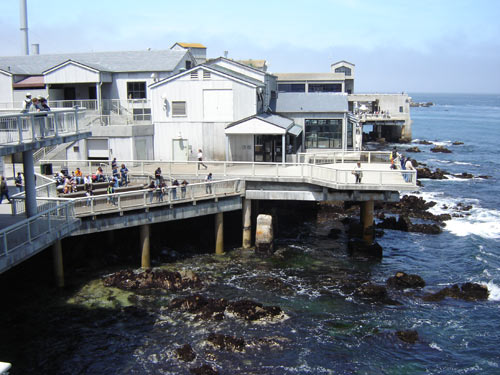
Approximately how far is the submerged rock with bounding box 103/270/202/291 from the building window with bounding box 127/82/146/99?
2077 centimetres

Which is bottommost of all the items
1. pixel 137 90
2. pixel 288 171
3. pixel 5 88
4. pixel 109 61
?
pixel 288 171

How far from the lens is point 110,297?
2445 cm

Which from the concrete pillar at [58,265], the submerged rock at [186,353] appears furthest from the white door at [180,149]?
the submerged rock at [186,353]

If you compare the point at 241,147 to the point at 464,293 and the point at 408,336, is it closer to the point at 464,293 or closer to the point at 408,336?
the point at 464,293

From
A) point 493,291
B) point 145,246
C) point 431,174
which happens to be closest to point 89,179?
point 145,246

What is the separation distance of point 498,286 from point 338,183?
9318mm

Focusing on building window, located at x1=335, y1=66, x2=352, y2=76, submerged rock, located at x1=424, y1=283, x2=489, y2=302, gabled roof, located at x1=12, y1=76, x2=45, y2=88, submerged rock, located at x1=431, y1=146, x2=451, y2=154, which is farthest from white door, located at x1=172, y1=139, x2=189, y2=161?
submerged rock, located at x1=431, y1=146, x2=451, y2=154

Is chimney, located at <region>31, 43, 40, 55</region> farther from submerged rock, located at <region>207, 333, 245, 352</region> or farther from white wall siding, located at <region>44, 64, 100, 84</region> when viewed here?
submerged rock, located at <region>207, 333, 245, 352</region>

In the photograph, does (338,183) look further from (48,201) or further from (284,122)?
A: (48,201)

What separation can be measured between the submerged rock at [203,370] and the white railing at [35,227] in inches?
284

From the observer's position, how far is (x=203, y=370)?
18609 mm

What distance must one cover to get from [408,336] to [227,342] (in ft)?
23.1

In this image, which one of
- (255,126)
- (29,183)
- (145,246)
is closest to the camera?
(29,183)

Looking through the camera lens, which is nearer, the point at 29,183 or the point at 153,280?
the point at 29,183
